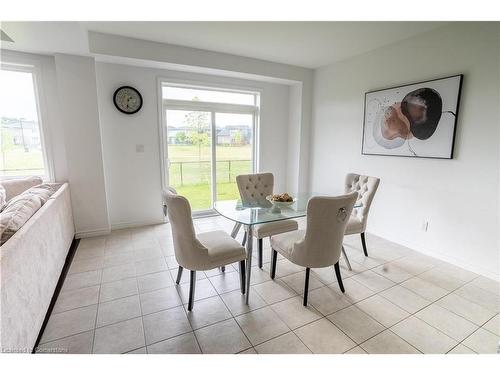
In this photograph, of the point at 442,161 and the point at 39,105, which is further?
the point at 39,105

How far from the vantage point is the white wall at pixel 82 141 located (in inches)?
116

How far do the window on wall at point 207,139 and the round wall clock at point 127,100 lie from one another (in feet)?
1.31

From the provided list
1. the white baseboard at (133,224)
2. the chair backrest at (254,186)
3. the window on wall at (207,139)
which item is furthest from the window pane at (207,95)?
the white baseboard at (133,224)

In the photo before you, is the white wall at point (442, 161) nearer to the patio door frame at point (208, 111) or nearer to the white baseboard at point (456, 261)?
the white baseboard at point (456, 261)

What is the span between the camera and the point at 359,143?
3.57 m

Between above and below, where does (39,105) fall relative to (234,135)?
above

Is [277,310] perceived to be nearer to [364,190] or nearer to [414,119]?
[364,190]

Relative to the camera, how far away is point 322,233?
188 cm

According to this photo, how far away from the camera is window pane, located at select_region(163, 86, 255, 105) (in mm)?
3795

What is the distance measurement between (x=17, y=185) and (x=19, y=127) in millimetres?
803

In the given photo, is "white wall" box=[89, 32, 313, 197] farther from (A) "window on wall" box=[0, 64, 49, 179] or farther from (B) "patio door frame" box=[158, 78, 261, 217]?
(A) "window on wall" box=[0, 64, 49, 179]

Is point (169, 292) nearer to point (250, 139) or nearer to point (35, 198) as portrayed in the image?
point (35, 198)

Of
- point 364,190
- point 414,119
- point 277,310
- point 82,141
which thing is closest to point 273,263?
point 277,310
